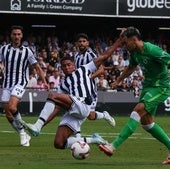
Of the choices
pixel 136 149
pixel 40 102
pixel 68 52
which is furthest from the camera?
pixel 68 52

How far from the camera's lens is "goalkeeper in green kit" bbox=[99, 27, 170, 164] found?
12.7 m

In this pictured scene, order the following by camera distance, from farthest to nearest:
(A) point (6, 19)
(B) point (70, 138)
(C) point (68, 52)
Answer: (A) point (6, 19), (C) point (68, 52), (B) point (70, 138)

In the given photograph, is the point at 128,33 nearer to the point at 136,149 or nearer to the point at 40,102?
the point at 136,149

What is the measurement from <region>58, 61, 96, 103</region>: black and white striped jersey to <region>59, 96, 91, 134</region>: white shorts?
0.83 ft

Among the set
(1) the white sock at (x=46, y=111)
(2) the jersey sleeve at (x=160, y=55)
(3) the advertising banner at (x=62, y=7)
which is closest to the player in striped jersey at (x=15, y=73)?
(1) the white sock at (x=46, y=111)

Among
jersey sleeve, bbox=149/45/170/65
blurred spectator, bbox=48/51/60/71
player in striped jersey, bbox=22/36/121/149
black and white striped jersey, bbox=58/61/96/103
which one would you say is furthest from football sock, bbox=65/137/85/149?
blurred spectator, bbox=48/51/60/71

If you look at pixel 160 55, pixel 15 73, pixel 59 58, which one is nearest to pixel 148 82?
pixel 160 55

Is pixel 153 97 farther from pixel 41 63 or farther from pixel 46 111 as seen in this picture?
pixel 41 63

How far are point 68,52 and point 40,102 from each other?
5.79 m

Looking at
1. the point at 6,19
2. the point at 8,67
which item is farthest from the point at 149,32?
the point at 8,67

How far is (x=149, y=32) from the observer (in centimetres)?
4041

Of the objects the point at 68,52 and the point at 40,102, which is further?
the point at 68,52

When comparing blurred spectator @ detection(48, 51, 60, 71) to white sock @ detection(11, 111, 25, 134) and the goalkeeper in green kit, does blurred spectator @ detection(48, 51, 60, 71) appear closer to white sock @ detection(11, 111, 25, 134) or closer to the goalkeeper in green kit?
white sock @ detection(11, 111, 25, 134)

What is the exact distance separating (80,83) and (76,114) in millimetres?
559
